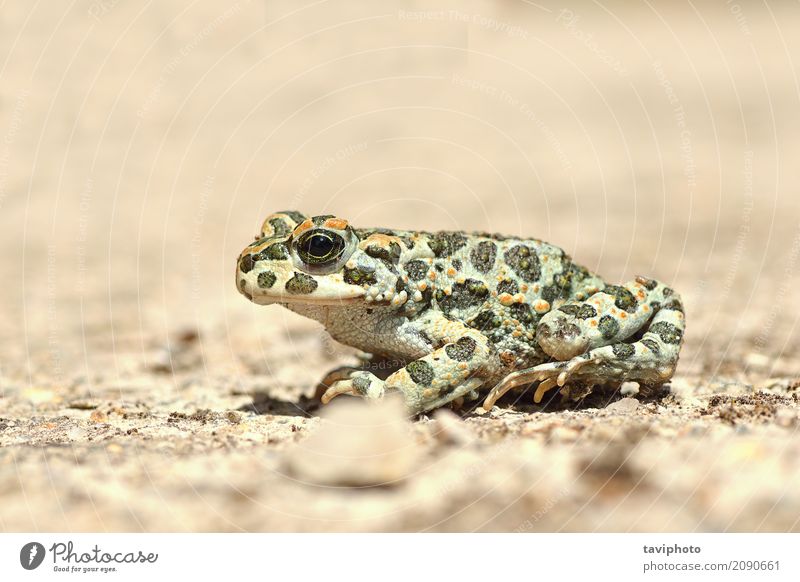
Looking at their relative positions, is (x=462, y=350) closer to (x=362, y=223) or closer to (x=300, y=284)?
(x=300, y=284)

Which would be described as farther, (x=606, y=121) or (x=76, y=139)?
(x=606, y=121)

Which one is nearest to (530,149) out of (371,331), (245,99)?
(245,99)

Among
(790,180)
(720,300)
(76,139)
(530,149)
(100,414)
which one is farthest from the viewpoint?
(530,149)

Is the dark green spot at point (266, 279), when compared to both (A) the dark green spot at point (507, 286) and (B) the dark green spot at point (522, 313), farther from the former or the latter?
(B) the dark green spot at point (522, 313)

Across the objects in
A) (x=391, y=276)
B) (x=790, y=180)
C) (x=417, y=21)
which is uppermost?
(x=417, y=21)

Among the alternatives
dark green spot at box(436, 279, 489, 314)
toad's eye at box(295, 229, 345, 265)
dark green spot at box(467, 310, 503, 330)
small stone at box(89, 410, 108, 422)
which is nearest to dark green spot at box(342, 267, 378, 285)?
toad's eye at box(295, 229, 345, 265)

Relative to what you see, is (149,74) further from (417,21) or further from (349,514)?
(349,514)

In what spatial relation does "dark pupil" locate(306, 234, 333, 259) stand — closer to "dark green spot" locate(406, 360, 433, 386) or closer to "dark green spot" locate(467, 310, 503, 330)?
"dark green spot" locate(406, 360, 433, 386)
